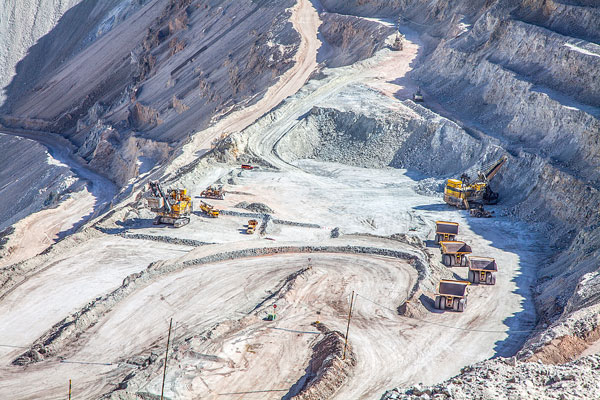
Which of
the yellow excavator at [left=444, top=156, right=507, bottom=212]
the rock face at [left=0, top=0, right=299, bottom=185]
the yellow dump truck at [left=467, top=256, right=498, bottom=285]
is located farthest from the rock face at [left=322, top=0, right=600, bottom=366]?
the rock face at [left=0, top=0, right=299, bottom=185]

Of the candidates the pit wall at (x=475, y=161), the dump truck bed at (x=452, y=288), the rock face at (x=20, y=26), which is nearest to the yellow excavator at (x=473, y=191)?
the pit wall at (x=475, y=161)

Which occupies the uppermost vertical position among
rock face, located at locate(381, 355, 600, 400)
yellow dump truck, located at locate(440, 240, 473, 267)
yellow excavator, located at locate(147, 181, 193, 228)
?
yellow excavator, located at locate(147, 181, 193, 228)

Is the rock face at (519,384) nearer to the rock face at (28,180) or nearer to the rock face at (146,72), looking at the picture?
the rock face at (146,72)

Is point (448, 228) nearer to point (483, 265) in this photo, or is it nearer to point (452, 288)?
point (483, 265)

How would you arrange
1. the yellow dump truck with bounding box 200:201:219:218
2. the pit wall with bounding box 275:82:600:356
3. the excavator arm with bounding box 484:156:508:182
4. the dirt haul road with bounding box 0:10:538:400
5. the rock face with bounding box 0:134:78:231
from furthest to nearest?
the rock face with bounding box 0:134:78:231 < the excavator arm with bounding box 484:156:508:182 < the yellow dump truck with bounding box 200:201:219:218 < the pit wall with bounding box 275:82:600:356 < the dirt haul road with bounding box 0:10:538:400

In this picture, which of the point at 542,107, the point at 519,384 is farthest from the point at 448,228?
the point at 519,384

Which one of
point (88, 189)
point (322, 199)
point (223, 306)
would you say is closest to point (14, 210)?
point (88, 189)

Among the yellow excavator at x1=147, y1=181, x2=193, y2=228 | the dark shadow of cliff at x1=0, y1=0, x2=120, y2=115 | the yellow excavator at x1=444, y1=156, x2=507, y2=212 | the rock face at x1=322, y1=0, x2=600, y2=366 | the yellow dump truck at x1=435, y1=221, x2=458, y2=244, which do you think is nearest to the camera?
the rock face at x1=322, y1=0, x2=600, y2=366

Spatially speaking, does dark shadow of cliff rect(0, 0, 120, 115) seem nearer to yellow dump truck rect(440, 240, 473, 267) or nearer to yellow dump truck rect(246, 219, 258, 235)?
yellow dump truck rect(246, 219, 258, 235)
